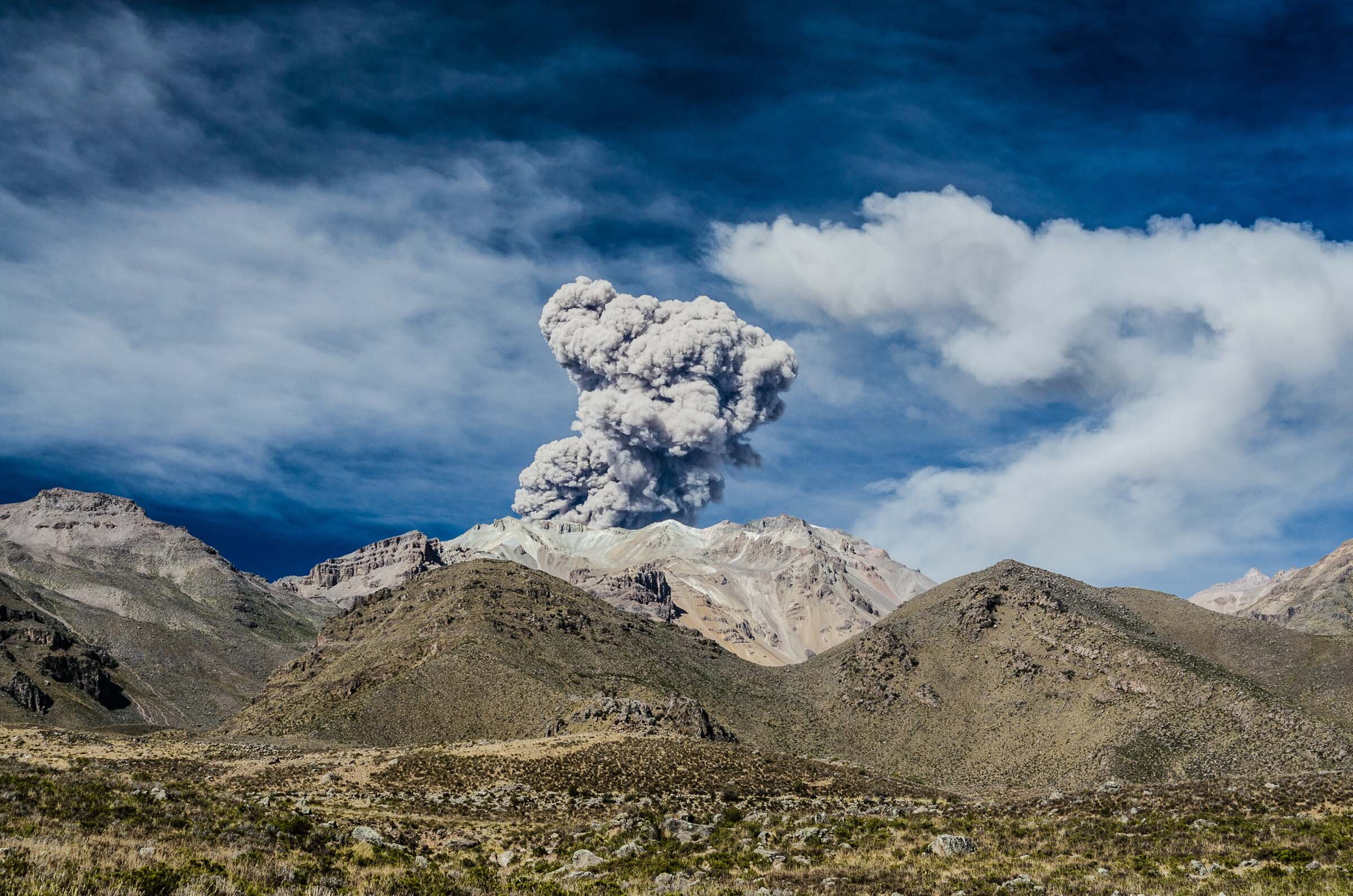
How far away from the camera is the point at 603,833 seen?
124 ft

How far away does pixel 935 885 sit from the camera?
25250 mm

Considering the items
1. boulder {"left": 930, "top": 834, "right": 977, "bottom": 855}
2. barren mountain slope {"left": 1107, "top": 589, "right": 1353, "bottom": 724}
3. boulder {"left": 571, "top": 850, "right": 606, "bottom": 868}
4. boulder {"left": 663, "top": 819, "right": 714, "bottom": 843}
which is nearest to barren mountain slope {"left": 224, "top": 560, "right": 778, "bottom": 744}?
boulder {"left": 663, "top": 819, "right": 714, "bottom": 843}

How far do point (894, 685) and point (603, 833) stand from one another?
323 ft

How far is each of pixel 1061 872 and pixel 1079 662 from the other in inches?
3954

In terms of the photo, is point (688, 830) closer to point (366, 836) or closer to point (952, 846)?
point (952, 846)

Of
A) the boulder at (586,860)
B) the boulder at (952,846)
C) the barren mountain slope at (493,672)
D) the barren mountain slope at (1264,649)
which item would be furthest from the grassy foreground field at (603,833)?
the barren mountain slope at (1264,649)

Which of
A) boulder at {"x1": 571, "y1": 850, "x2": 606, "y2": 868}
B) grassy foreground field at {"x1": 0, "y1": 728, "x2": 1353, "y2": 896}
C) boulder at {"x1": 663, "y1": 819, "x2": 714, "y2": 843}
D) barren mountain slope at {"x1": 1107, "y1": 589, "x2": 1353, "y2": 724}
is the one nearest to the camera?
grassy foreground field at {"x1": 0, "y1": 728, "x2": 1353, "y2": 896}

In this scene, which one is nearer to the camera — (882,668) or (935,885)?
(935,885)

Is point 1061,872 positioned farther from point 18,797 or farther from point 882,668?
point 882,668

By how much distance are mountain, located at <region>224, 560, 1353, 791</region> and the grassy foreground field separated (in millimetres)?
29021

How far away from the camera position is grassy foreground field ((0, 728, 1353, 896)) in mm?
23641

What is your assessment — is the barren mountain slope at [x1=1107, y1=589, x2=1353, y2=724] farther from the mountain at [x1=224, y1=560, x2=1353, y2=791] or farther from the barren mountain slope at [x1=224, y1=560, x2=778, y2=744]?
the barren mountain slope at [x1=224, y1=560, x2=778, y2=744]

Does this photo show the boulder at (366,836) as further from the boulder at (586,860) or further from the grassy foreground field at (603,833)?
the boulder at (586,860)

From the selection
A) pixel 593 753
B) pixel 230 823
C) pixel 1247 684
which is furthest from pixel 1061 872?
pixel 1247 684
